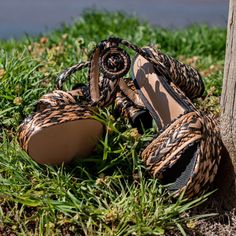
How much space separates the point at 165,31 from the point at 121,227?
3.49 metres

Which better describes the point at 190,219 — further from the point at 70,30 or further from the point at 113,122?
the point at 70,30

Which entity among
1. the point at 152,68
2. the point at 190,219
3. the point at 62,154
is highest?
the point at 152,68

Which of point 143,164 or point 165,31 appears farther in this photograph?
point 165,31

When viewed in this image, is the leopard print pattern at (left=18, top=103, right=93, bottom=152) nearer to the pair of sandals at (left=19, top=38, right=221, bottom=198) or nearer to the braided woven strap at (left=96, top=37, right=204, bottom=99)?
the pair of sandals at (left=19, top=38, right=221, bottom=198)

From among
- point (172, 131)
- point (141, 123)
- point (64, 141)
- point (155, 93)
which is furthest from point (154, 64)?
point (64, 141)

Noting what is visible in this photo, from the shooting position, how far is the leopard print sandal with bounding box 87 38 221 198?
2584mm

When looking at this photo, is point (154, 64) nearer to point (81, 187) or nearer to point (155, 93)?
point (155, 93)

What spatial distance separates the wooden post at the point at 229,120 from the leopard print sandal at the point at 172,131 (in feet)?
0.17

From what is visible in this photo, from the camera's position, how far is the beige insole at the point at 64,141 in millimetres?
2525

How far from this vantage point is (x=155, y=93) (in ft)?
9.52

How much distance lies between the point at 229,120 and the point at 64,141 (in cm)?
65

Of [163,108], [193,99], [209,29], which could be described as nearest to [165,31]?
[209,29]

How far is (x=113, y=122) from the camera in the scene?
288 cm


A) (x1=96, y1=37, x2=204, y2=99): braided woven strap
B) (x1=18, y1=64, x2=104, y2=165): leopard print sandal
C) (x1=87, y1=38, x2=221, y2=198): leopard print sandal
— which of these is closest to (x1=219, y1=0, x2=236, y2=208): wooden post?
(x1=87, y1=38, x2=221, y2=198): leopard print sandal
